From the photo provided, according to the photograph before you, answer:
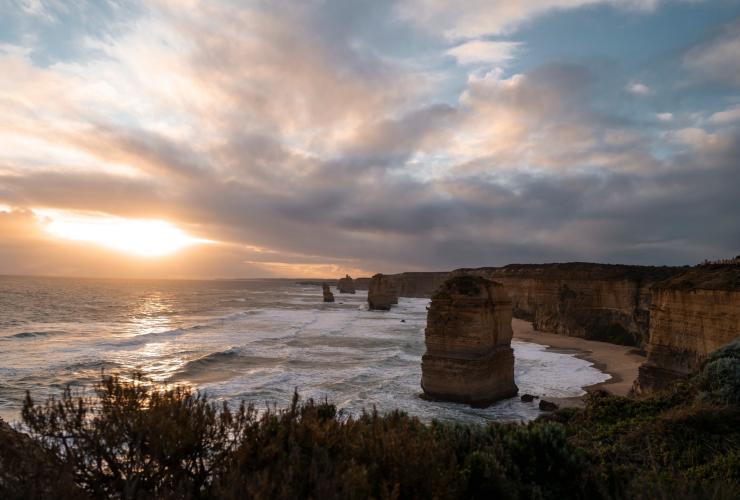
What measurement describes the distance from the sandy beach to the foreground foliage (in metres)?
16.3

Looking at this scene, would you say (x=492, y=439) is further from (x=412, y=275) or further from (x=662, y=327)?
(x=412, y=275)

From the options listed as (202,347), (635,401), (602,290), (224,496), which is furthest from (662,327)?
(202,347)

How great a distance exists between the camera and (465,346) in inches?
719

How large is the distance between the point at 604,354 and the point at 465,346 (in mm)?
20052

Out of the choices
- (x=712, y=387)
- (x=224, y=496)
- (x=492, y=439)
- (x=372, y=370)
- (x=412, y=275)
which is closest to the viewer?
(x=224, y=496)

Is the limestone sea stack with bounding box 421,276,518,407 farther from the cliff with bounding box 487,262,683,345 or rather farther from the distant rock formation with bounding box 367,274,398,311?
the distant rock formation with bounding box 367,274,398,311

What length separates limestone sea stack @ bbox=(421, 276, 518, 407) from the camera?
1791 centimetres

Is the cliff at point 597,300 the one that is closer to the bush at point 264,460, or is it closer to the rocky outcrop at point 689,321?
the rocky outcrop at point 689,321

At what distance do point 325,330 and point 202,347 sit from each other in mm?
14136

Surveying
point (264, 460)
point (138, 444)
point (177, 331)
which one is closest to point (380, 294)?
point (177, 331)

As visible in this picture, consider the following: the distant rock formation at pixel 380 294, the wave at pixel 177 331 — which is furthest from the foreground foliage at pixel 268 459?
the distant rock formation at pixel 380 294

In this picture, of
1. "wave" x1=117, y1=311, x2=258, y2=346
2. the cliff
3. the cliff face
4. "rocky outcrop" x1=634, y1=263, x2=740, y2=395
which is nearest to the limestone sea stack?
"rocky outcrop" x1=634, y1=263, x2=740, y2=395

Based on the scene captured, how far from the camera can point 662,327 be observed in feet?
59.8

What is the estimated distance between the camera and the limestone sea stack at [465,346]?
1791cm
